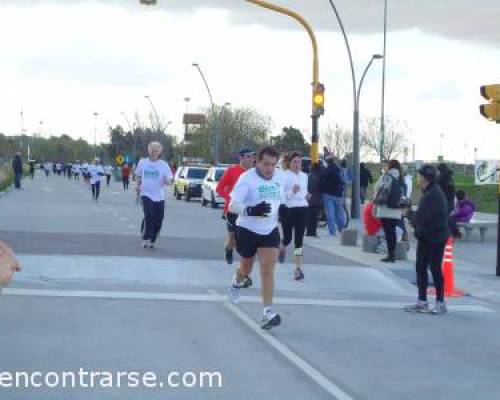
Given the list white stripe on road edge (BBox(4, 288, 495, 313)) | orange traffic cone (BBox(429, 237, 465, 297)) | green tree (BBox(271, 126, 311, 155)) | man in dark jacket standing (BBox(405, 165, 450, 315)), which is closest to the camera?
man in dark jacket standing (BBox(405, 165, 450, 315))

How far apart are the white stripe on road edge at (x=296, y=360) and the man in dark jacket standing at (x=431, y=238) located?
2274mm

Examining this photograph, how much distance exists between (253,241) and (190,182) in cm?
3178

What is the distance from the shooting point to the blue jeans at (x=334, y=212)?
2198 cm

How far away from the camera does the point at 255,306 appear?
11.4 m

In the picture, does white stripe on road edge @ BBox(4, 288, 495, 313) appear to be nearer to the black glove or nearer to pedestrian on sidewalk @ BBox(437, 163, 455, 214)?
the black glove

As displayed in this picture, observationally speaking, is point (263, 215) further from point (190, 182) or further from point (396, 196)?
point (190, 182)

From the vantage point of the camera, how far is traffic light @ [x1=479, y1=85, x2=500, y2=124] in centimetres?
1494

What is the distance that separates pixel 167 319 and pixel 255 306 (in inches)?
56.9

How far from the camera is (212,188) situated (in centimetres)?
3603

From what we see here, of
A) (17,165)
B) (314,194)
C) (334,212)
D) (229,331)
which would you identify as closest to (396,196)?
(314,194)

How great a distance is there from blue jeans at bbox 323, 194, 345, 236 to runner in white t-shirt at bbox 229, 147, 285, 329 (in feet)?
39.0

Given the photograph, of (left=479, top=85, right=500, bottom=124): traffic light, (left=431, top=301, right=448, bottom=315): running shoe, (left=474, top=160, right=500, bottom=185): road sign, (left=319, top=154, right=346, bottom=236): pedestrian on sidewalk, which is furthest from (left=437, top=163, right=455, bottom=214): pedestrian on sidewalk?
(left=431, top=301, right=448, bottom=315): running shoe

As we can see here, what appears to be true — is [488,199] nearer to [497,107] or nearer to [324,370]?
[497,107]

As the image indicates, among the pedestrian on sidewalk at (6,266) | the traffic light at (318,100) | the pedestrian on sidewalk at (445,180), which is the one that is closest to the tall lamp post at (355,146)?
the traffic light at (318,100)
